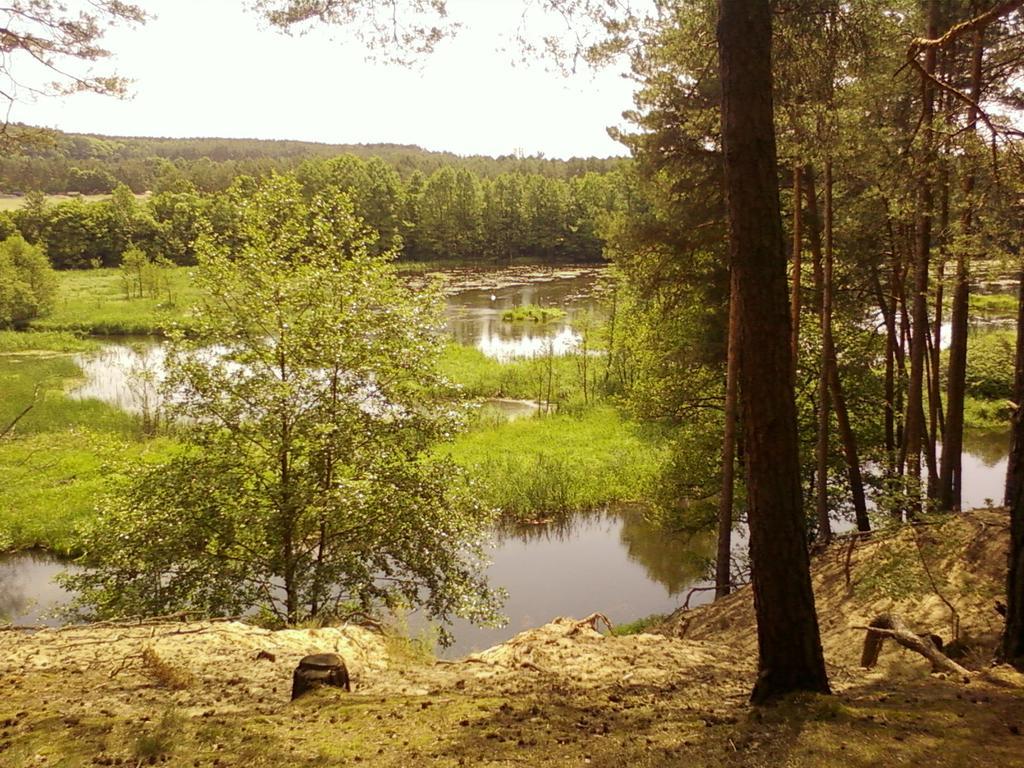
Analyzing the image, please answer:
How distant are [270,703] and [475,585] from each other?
5.06 metres

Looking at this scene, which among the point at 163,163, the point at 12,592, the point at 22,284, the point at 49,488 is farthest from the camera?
the point at 163,163

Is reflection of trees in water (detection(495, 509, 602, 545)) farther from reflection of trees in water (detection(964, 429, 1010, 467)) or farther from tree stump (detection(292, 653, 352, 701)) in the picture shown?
reflection of trees in water (detection(964, 429, 1010, 467))

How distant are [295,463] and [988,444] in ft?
69.8

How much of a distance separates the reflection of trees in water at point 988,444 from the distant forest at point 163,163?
48.3 ft

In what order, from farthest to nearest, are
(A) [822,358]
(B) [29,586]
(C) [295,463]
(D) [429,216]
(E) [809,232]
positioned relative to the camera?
(D) [429,216] → (B) [29,586] → (E) [809,232] → (A) [822,358] → (C) [295,463]

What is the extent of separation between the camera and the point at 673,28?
26.0ft

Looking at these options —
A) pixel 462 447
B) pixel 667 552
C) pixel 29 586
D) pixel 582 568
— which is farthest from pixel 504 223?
pixel 29 586

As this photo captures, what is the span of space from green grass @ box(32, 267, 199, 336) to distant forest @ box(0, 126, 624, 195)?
722cm

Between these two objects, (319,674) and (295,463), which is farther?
(295,463)

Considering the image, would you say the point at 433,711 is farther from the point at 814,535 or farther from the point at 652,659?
the point at 814,535

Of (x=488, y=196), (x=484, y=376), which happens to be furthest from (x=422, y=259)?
(x=484, y=376)

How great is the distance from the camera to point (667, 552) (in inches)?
567

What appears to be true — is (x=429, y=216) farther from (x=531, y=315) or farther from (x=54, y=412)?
(x=54, y=412)

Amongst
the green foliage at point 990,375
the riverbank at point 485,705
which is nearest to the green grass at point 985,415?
the green foliage at point 990,375
